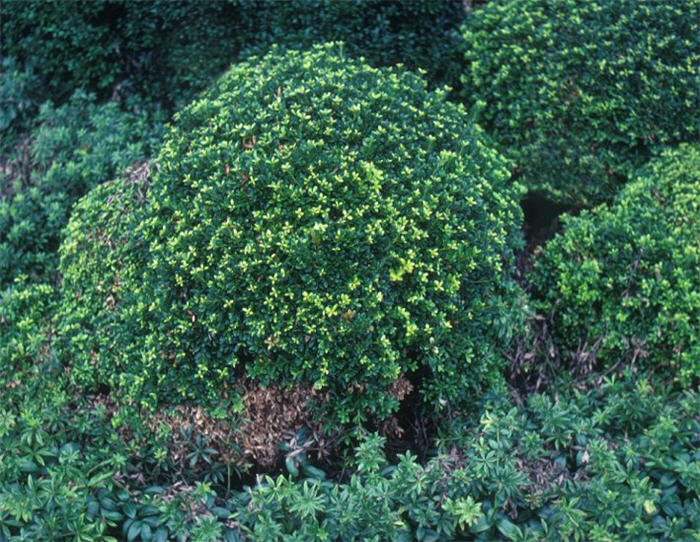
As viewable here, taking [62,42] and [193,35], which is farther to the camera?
[62,42]

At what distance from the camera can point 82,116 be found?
598 cm

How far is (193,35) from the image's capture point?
5.78 m

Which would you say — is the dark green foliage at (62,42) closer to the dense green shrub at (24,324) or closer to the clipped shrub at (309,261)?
the dense green shrub at (24,324)

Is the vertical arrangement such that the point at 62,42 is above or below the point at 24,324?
above

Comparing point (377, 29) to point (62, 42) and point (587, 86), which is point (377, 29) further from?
point (62, 42)

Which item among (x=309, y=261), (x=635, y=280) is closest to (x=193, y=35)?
(x=309, y=261)

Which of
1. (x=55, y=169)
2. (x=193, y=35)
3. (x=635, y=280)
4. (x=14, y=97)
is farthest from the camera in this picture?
(x=14, y=97)

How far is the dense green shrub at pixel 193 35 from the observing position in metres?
5.68

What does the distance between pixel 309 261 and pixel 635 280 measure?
6.88 feet

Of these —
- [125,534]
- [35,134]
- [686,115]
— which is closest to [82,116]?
[35,134]

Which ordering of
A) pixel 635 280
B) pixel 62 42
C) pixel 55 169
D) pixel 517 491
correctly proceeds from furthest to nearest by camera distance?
pixel 62 42 → pixel 55 169 → pixel 635 280 → pixel 517 491

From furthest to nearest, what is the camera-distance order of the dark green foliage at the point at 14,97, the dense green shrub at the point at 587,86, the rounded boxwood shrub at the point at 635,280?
1. the dark green foliage at the point at 14,97
2. the dense green shrub at the point at 587,86
3. the rounded boxwood shrub at the point at 635,280

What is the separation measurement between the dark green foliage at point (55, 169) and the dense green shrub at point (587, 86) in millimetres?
2677

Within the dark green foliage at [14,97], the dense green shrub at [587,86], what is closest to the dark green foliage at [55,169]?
the dark green foliage at [14,97]
